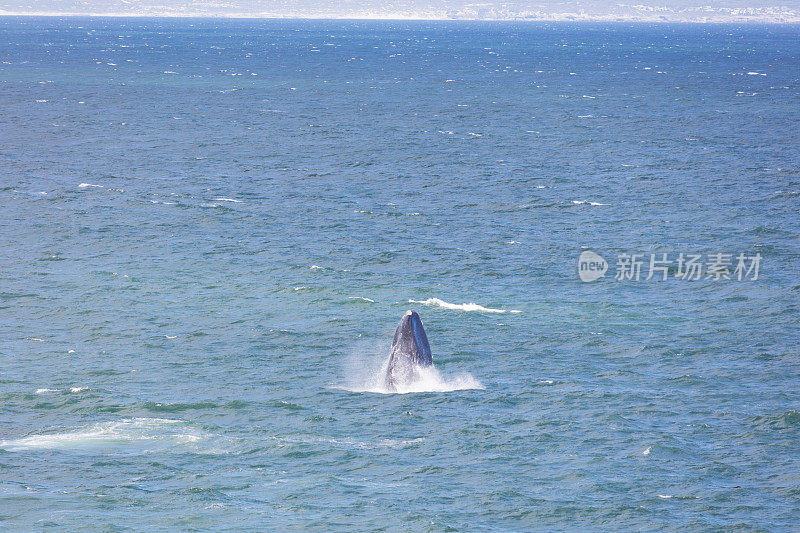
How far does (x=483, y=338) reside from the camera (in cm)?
5381

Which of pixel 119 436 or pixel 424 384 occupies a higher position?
pixel 424 384

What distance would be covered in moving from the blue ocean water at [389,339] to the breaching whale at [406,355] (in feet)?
3.46

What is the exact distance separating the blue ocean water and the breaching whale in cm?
105

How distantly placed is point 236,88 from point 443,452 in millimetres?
151164

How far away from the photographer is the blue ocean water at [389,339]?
121 ft

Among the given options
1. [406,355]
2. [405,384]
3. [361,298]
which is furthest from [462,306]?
[405,384]

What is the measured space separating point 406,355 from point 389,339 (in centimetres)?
628

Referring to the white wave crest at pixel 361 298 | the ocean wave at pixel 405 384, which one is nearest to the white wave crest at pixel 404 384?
the ocean wave at pixel 405 384

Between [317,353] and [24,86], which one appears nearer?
[317,353]

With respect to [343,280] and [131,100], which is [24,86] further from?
[343,280]

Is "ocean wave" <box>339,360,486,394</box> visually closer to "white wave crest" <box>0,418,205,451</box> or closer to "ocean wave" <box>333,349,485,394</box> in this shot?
"ocean wave" <box>333,349,485,394</box>

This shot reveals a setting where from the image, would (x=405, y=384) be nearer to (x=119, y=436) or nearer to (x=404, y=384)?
(x=404, y=384)

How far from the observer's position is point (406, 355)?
47.2 m

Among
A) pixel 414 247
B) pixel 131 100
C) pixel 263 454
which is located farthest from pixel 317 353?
pixel 131 100
